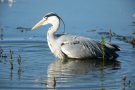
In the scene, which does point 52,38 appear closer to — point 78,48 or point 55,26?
point 55,26

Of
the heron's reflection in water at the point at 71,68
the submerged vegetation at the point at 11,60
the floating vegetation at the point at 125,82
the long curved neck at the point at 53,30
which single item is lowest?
the floating vegetation at the point at 125,82

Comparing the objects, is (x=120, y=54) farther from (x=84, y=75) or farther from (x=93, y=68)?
(x=84, y=75)

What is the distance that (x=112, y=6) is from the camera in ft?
67.7

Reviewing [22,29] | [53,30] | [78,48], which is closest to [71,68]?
[78,48]

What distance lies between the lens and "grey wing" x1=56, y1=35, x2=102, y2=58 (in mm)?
12641

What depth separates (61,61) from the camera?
12.5m

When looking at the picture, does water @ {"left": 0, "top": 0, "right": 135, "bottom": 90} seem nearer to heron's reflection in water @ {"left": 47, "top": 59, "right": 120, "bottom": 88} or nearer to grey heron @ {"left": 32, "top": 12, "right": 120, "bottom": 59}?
heron's reflection in water @ {"left": 47, "top": 59, "right": 120, "bottom": 88}

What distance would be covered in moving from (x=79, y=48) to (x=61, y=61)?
1.93 ft

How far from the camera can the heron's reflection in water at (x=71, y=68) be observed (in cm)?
1006

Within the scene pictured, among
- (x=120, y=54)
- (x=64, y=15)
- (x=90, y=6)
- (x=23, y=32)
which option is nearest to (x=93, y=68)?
(x=120, y=54)

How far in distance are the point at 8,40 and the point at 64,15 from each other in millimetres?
4379

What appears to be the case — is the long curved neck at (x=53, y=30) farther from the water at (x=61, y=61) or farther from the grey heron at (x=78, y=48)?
the water at (x=61, y=61)

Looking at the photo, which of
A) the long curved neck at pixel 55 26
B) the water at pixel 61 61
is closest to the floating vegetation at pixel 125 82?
the water at pixel 61 61

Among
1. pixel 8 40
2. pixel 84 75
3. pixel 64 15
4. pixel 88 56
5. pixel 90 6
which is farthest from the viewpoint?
pixel 90 6
